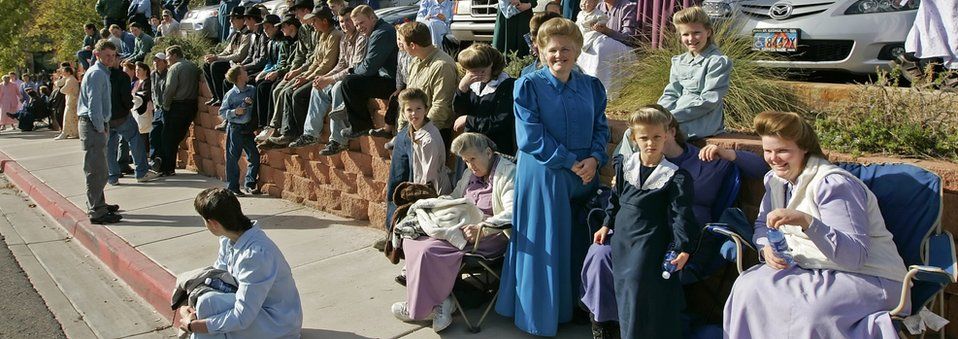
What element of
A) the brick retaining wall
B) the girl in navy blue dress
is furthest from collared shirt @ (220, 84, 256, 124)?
the girl in navy blue dress

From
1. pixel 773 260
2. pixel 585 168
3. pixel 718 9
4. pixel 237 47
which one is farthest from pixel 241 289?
pixel 237 47

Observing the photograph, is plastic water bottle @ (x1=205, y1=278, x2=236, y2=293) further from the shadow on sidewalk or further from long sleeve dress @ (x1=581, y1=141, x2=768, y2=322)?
long sleeve dress @ (x1=581, y1=141, x2=768, y2=322)

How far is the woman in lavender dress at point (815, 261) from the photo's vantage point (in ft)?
11.3

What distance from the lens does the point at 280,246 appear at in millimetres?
7562

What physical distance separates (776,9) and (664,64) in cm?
153

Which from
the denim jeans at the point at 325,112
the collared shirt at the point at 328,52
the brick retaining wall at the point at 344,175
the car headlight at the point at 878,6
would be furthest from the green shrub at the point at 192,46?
the car headlight at the point at 878,6

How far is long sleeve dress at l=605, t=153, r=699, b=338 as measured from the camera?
415 centimetres

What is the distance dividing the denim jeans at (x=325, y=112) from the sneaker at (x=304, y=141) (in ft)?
0.15

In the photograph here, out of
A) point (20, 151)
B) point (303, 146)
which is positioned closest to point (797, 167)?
point (303, 146)

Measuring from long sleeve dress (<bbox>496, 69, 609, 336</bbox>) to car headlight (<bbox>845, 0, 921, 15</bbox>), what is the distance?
2.99m

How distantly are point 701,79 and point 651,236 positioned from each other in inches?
50.8

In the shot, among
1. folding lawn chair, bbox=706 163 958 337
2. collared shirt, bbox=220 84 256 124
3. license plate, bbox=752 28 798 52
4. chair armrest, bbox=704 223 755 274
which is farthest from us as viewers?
collared shirt, bbox=220 84 256 124

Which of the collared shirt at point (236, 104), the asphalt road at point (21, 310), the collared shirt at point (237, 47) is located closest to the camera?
the asphalt road at point (21, 310)

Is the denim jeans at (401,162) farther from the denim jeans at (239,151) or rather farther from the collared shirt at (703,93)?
the denim jeans at (239,151)
